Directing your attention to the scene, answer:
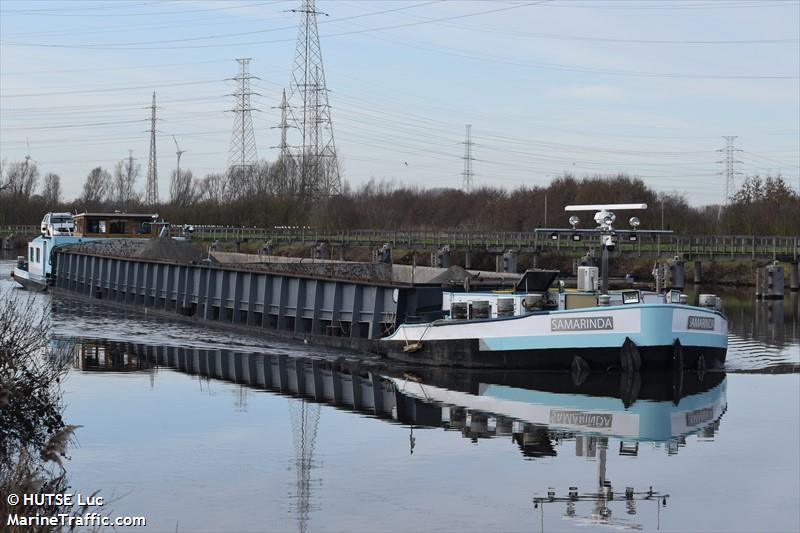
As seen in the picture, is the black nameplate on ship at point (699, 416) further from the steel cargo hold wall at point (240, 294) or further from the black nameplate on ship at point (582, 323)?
the steel cargo hold wall at point (240, 294)

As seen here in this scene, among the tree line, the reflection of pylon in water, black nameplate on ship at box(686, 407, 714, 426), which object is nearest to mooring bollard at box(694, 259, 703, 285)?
the tree line

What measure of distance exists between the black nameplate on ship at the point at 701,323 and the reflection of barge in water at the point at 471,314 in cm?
4

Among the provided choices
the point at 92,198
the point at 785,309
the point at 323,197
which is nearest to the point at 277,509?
the point at 785,309

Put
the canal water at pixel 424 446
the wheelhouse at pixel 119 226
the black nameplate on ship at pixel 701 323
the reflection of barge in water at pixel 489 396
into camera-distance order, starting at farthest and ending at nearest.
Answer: the wheelhouse at pixel 119 226
the black nameplate on ship at pixel 701 323
the reflection of barge in water at pixel 489 396
the canal water at pixel 424 446

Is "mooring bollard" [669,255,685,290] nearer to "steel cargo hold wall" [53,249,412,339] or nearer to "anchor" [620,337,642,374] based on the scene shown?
"steel cargo hold wall" [53,249,412,339]

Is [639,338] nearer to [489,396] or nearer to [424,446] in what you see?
[489,396]

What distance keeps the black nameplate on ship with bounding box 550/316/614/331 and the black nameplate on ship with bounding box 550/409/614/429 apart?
3.96 m

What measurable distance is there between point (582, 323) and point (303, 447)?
35.1ft

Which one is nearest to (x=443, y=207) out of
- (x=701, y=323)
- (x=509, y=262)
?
(x=509, y=262)

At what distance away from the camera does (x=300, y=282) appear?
143ft

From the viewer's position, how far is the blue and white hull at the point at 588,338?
1225 inches

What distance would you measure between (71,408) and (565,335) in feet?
44.1

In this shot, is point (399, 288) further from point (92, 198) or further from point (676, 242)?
point (92, 198)

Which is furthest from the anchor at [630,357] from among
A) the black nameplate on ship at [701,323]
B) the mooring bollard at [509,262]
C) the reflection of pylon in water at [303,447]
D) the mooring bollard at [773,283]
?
the mooring bollard at [509,262]
